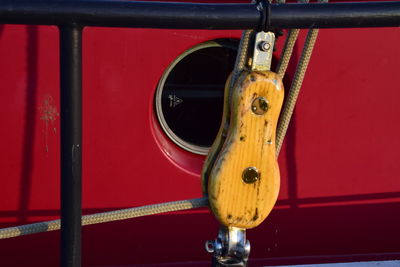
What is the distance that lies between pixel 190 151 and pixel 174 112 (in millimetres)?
114

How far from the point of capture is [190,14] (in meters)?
0.88

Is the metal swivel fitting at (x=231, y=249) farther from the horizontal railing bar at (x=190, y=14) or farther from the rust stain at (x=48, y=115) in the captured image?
the rust stain at (x=48, y=115)

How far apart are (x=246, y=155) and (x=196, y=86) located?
0.61m

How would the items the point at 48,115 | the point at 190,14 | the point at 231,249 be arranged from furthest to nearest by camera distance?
the point at 48,115 → the point at 231,249 → the point at 190,14

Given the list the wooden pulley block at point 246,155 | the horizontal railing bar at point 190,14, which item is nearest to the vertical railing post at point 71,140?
the horizontal railing bar at point 190,14

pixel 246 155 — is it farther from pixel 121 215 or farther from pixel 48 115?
pixel 48 115

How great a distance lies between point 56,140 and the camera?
1499 mm

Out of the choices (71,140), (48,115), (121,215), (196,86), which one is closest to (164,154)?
(196,86)

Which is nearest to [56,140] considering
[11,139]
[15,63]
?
[11,139]

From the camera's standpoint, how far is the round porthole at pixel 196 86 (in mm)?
1548

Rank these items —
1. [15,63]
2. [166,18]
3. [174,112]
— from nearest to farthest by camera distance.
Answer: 1. [166,18]
2. [15,63]
3. [174,112]

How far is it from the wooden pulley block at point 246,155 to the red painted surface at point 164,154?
55 centimetres

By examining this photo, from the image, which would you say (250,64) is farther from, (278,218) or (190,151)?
(278,218)

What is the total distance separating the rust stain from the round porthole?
0.27 metres
